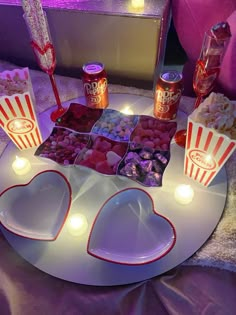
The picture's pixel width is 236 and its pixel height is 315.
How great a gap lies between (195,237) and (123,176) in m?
0.20

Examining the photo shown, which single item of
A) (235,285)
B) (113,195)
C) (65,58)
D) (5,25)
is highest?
(5,25)

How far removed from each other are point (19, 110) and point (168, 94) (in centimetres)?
35

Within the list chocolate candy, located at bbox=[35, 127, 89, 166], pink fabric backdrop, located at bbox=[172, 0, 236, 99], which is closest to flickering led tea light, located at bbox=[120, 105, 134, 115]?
chocolate candy, located at bbox=[35, 127, 89, 166]

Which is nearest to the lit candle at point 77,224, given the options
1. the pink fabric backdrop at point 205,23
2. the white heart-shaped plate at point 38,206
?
the white heart-shaped plate at point 38,206

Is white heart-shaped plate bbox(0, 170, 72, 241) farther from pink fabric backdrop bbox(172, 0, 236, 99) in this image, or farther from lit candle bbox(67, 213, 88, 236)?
pink fabric backdrop bbox(172, 0, 236, 99)

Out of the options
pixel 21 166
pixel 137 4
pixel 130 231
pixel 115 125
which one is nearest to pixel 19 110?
pixel 21 166

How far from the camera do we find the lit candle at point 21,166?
646 millimetres

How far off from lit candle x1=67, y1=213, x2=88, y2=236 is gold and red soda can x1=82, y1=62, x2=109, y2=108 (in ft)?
1.09

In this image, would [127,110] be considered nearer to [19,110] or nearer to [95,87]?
[95,87]

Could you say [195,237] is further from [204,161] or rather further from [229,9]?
[229,9]

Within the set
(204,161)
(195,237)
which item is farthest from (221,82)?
(195,237)

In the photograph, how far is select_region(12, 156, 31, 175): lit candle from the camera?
646 mm

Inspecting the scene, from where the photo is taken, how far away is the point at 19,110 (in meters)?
0.59

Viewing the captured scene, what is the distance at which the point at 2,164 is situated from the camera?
68 centimetres
